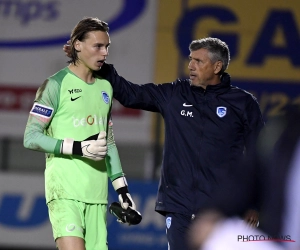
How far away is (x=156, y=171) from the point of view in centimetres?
1012

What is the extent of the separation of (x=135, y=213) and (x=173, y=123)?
0.80 m

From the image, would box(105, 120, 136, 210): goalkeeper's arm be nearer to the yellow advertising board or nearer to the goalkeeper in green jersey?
the goalkeeper in green jersey

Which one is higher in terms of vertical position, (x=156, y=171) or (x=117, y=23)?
(x=117, y=23)

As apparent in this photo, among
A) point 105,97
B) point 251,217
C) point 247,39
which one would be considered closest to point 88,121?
point 105,97

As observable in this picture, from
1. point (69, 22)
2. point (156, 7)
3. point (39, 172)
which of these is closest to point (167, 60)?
point (156, 7)

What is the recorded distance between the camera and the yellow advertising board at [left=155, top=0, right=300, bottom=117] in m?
10.4

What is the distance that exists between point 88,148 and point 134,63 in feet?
18.1

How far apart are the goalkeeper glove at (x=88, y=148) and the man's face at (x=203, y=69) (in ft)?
3.42

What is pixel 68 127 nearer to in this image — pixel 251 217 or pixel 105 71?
pixel 105 71

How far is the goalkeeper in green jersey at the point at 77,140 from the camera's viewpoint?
16.2 feet

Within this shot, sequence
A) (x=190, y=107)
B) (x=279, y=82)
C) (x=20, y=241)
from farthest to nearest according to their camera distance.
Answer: (x=279, y=82) < (x=20, y=241) < (x=190, y=107)

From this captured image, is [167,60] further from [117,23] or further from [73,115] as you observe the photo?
[73,115]

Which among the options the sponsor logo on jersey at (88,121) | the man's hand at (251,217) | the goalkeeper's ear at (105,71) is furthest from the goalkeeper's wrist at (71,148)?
the man's hand at (251,217)

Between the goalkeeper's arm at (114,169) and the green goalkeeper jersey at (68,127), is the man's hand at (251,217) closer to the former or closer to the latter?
the goalkeeper's arm at (114,169)
